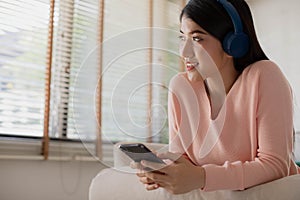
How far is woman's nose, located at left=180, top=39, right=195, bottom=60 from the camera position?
853 millimetres

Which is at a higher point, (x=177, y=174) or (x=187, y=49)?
(x=187, y=49)

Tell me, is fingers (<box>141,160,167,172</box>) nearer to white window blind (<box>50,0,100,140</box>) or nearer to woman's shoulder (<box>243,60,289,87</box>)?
woman's shoulder (<box>243,60,289,87</box>)

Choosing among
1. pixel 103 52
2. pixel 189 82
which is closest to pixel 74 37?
pixel 189 82

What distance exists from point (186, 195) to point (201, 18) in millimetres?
401

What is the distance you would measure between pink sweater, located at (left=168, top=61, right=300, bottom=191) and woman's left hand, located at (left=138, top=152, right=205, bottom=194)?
0.9 inches

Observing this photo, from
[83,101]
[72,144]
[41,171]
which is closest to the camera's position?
A: [83,101]

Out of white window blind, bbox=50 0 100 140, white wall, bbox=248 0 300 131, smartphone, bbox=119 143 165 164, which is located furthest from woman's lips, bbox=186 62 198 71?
white wall, bbox=248 0 300 131

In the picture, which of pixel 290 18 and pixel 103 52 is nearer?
pixel 103 52

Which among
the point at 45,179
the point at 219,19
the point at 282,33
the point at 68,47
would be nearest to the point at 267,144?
the point at 219,19

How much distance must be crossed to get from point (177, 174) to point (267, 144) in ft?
0.67

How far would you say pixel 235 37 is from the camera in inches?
35.2

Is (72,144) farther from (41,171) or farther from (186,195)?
(186,195)

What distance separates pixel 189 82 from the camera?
39.4 inches

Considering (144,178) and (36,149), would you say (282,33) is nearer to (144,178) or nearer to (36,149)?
(36,149)
